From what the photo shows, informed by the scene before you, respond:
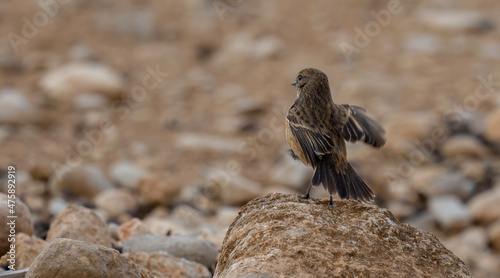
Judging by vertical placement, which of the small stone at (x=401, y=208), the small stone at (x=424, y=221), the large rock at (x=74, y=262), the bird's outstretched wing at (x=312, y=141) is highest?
the small stone at (x=401, y=208)

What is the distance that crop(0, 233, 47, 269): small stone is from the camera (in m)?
5.23

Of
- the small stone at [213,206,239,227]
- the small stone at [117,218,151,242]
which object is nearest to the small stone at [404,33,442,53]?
the small stone at [213,206,239,227]

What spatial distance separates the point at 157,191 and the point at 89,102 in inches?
131

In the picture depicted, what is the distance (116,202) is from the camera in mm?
9289

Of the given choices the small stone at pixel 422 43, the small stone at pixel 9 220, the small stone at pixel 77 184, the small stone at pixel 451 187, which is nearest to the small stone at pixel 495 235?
the small stone at pixel 451 187

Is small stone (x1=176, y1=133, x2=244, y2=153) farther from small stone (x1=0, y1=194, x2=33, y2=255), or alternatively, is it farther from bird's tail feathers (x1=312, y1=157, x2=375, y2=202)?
bird's tail feathers (x1=312, y1=157, x2=375, y2=202)

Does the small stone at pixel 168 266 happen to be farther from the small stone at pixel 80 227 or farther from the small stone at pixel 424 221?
the small stone at pixel 424 221

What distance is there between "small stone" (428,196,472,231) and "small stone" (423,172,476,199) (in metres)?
0.16

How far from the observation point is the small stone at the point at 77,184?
31.1 feet

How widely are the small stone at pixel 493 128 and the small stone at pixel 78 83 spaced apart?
255 inches

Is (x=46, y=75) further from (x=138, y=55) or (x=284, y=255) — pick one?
(x=284, y=255)

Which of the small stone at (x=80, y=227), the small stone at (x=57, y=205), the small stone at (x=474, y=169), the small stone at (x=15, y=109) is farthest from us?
the small stone at (x=15, y=109)

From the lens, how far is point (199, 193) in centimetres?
1016

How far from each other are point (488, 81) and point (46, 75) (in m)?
8.36
